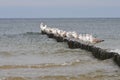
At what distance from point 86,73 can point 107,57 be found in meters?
3.71

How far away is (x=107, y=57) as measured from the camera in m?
21.5

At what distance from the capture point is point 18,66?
21.2 metres

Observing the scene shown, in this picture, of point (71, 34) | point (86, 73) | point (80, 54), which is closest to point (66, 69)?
point (86, 73)

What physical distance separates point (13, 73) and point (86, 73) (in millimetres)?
2988

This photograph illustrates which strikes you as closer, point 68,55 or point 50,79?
point 50,79

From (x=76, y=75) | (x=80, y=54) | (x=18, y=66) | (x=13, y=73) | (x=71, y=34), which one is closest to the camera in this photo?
(x=76, y=75)

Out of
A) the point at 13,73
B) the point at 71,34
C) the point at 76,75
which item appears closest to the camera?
the point at 76,75

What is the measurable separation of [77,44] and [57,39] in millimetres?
10750

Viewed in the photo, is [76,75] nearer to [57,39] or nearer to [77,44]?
[77,44]

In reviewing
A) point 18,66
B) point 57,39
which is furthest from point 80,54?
point 57,39

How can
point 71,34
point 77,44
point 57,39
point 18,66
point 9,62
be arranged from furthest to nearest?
point 57,39 → point 71,34 → point 77,44 → point 9,62 → point 18,66

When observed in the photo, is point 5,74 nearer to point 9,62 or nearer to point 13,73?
point 13,73

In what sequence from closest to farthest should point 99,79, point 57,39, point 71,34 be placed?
1. point 99,79
2. point 71,34
3. point 57,39

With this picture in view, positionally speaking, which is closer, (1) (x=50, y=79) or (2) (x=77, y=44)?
(1) (x=50, y=79)
